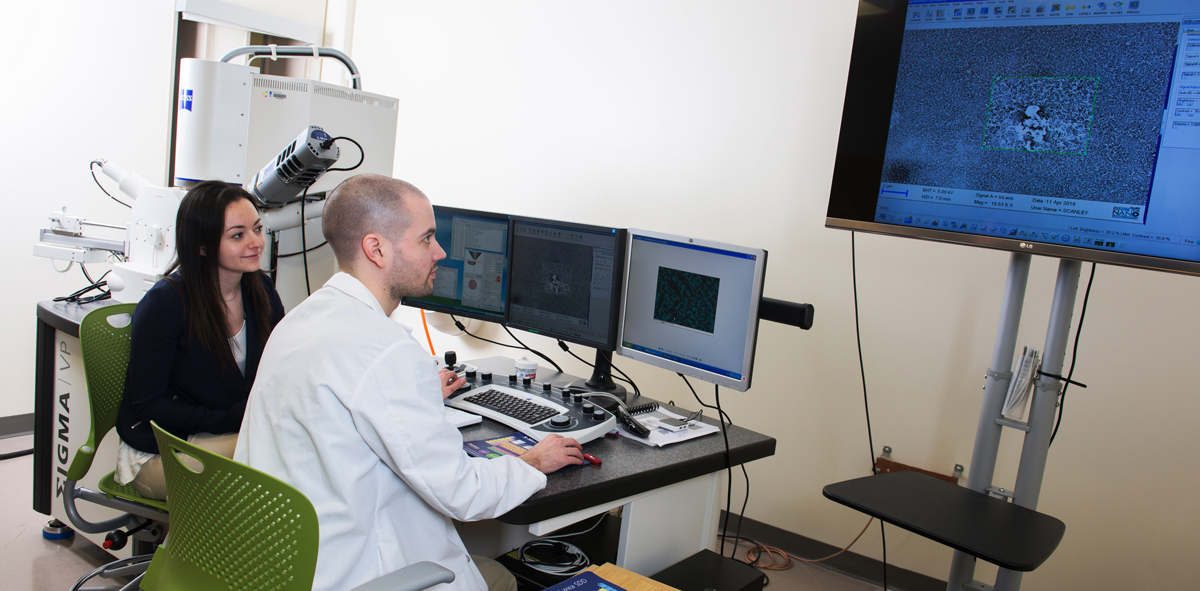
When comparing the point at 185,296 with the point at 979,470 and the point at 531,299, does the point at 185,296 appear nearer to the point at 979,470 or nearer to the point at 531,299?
the point at 531,299

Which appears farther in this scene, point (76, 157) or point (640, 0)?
point (76, 157)

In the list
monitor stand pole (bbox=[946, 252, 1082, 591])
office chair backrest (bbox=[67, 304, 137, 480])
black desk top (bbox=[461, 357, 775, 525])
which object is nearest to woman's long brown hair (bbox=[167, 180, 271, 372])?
office chair backrest (bbox=[67, 304, 137, 480])

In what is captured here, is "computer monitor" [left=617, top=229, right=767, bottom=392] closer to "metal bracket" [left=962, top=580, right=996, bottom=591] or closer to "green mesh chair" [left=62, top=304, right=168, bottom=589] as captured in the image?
"metal bracket" [left=962, top=580, right=996, bottom=591]

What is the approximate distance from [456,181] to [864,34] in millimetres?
2340

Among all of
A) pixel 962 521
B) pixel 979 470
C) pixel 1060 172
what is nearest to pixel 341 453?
pixel 962 521

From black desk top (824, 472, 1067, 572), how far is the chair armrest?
29.7 inches

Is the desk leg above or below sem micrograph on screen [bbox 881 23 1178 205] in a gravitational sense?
below

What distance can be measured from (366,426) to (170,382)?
1037 mm

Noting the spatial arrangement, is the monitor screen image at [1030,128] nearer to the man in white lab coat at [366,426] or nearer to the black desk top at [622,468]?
the black desk top at [622,468]

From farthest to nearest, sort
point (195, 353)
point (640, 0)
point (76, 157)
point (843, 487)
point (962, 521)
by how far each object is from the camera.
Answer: point (76, 157), point (640, 0), point (195, 353), point (843, 487), point (962, 521)

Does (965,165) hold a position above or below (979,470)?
above

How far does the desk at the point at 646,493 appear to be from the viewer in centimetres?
141

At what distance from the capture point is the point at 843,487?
147 cm

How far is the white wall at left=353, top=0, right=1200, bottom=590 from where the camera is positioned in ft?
7.18
